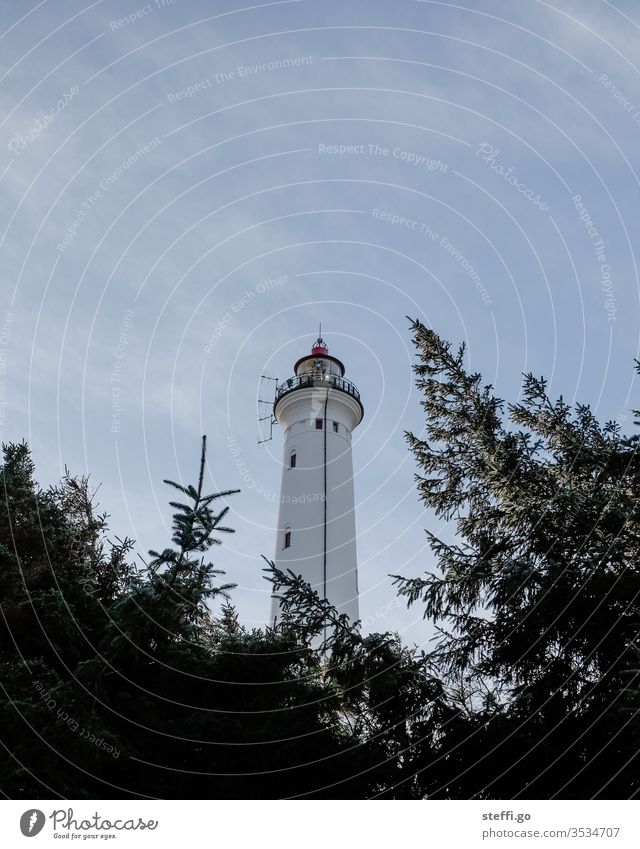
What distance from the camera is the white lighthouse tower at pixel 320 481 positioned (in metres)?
25.2

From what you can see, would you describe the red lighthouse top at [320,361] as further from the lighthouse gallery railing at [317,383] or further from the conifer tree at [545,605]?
the conifer tree at [545,605]

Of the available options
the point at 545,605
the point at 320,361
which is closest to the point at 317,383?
the point at 320,361

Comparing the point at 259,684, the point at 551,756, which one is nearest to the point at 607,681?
the point at 551,756

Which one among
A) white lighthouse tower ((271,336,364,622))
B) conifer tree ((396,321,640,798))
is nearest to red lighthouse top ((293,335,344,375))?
white lighthouse tower ((271,336,364,622))
